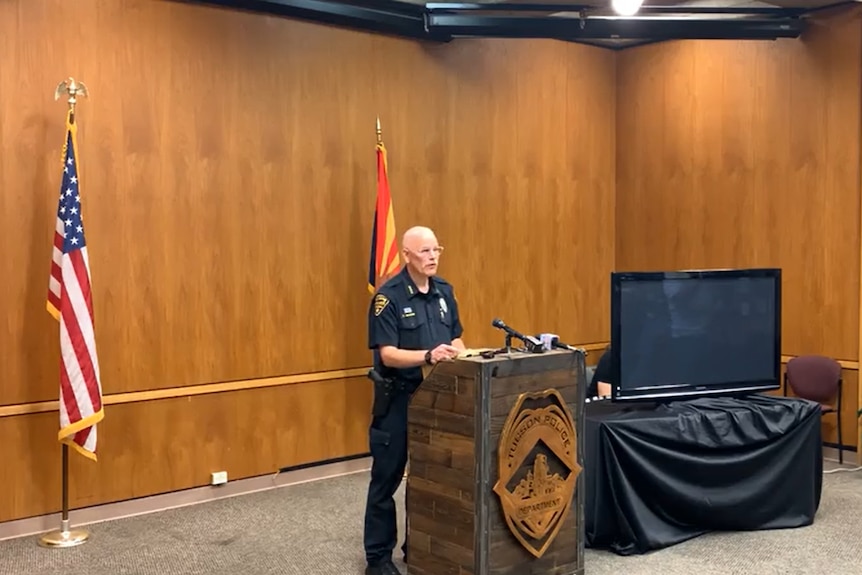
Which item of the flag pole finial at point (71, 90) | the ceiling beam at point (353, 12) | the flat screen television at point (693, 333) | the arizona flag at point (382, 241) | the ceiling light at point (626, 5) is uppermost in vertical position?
the ceiling beam at point (353, 12)

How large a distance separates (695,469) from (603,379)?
2.49 feet

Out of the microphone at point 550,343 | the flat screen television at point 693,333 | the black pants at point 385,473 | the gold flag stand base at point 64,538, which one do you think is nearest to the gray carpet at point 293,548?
the gold flag stand base at point 64,538

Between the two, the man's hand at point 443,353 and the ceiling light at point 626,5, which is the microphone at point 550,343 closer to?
the man's hand at point 443,353

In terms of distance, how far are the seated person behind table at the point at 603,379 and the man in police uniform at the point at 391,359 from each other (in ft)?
4.27

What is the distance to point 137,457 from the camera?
500 cm

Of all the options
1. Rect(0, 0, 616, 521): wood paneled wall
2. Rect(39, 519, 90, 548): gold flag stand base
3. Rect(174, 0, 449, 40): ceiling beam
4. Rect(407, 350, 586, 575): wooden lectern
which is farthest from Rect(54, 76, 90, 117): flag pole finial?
Rect(407, 350, 586, 575): wooden lectern

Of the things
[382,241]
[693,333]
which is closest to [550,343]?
[693,333]

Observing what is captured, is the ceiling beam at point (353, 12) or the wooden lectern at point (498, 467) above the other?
the ceiling beam at point (353, 12)

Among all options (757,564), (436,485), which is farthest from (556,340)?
(757,564)

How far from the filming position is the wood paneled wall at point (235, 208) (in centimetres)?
467

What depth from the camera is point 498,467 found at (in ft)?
11.4

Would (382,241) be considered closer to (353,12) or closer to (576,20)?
(353,12)

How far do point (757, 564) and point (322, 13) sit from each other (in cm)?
396

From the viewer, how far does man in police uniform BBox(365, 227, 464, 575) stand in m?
3.80
